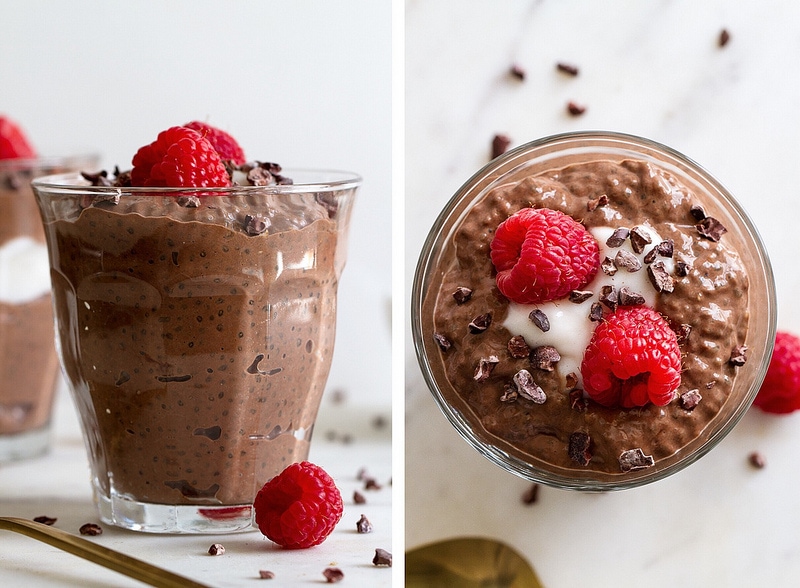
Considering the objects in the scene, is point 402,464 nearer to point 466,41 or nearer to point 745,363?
point 745,363

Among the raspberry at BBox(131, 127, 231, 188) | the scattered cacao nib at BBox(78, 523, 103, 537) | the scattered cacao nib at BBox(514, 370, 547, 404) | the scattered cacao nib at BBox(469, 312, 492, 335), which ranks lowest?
the scattered cacao nib at BBox(78, 523, 103, 537)

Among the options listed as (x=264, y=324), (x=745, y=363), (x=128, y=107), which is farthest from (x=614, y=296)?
(x=128, y=107)

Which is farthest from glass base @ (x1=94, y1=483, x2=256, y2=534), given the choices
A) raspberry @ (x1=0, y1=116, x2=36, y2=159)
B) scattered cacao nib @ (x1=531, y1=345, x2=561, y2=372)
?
raspberry @ (x1=0, y1=116, x2=36, y2=159)

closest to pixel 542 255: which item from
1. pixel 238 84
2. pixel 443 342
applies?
pixel 443 342

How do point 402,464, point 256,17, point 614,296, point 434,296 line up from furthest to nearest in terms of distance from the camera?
point 256,17
point 402,464
point 434,296
point 614,296

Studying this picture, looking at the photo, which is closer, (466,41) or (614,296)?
(614,296)

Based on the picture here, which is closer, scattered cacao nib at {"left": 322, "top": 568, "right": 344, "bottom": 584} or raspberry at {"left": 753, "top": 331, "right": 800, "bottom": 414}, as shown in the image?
scattered cacao nib at {"left": 322, "top": 568, "right": 344, "bottom": 584}

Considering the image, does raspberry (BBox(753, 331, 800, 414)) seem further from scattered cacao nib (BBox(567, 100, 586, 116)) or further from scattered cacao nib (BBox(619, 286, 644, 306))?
scattered cacao nib (BBox(567, 100, 586, 116))

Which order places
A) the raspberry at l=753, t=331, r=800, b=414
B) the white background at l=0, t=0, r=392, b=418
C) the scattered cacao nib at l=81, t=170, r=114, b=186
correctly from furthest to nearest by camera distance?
the white background at l=0, t=0, r=392, b=418
the raspberry at l=753, t=331, r=800, b=414
the scattered cacao nib at l=81, t=170, r=114, b=186
